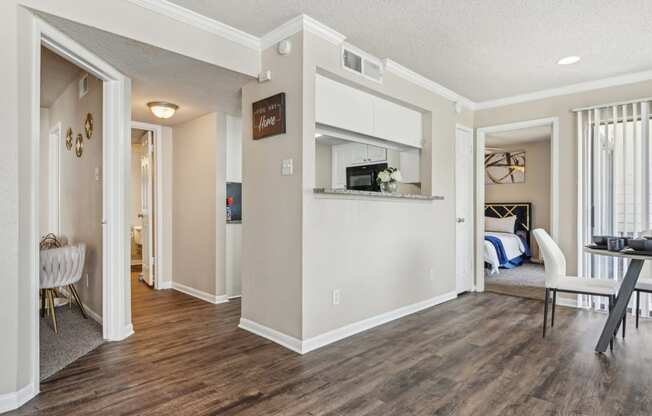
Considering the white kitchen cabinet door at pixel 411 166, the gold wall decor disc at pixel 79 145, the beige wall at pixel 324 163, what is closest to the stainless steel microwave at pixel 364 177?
the white kitchen cabinet door at pixel 411 166

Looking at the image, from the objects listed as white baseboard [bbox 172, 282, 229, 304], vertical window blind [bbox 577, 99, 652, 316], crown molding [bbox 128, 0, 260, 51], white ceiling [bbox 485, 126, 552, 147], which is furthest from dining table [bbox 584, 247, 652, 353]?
white ceiling [bbox 485, 126, 552, 147]

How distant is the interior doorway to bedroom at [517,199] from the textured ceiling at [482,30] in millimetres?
2731

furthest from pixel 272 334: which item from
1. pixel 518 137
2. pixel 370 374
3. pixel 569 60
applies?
pixel 518 137

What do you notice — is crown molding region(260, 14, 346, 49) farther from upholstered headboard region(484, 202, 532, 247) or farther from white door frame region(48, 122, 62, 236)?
upholstered headboard region(484, 202, 532, 247)

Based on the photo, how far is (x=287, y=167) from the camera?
2920 millimetres

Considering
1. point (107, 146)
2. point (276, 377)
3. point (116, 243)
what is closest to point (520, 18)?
point (276, 377)

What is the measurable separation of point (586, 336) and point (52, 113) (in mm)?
6231

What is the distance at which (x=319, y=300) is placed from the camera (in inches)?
116

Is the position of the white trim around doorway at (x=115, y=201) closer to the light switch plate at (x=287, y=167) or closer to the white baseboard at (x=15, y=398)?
the white baseboard at (x=15, y=398)

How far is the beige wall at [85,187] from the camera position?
3.31 m

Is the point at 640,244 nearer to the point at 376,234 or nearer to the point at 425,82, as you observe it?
the point at 376,234

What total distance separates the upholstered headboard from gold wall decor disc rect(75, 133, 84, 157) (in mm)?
7267

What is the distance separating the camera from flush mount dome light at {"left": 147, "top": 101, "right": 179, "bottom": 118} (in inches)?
152

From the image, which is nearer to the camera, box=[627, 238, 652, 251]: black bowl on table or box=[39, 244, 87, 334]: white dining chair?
box=[627, 238, 652, 251]: black bowl on table
